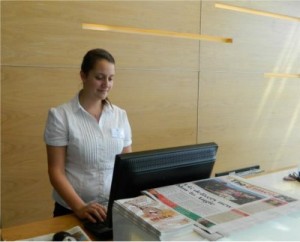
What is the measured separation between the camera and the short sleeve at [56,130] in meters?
1.54

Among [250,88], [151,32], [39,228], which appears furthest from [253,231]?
[250,88]

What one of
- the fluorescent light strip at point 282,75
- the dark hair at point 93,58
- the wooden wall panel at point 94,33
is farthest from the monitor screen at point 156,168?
the fluorescent light strip at point 282,75

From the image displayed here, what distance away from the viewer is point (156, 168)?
105cm

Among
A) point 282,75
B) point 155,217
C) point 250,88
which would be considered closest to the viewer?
point 155,217

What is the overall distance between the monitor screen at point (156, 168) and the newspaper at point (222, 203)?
0.12 feet

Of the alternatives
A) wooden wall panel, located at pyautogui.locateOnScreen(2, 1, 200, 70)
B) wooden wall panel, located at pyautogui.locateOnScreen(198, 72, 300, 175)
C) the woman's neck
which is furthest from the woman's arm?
wooden wall panel, located at pyautogui.locateOnScreen(198, 72, 300, 175)

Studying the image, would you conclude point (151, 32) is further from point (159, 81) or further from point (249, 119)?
Answer: point (249, 119)

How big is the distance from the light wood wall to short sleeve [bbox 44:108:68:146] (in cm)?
88

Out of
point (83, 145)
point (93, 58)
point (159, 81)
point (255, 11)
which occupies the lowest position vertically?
point (83, 145)

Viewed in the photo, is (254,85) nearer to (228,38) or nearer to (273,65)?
(273,65)

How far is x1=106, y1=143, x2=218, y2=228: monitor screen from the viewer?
1.00 m

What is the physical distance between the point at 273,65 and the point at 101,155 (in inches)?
111

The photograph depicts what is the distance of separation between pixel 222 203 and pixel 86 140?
84cm

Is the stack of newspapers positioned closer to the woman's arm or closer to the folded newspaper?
the folded newspaper
